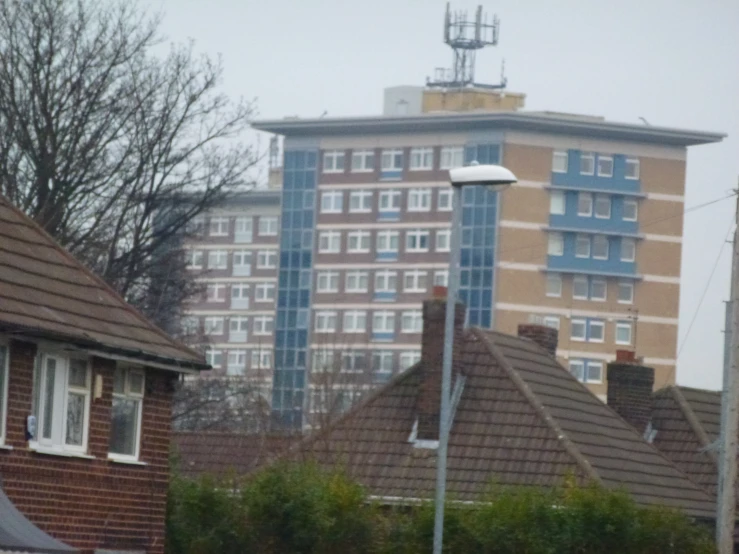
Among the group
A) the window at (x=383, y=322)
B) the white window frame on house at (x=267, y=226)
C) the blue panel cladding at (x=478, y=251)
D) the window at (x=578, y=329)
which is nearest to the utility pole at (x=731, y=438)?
the blue panel cladding at (x=478, y=251)

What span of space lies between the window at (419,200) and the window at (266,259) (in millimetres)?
23248

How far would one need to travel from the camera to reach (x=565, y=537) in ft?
109

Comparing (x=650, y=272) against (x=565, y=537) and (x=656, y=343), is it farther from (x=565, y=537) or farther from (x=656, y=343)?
(x=565, y=537)

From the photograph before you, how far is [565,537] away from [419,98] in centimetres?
12858

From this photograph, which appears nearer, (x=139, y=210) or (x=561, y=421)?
(x=561, y=421)

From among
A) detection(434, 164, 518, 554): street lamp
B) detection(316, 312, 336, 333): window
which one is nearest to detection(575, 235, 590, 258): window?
detection(316, 312, 336, 333): window

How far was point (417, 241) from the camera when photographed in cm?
15575

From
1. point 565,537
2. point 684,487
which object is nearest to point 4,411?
point 565,537

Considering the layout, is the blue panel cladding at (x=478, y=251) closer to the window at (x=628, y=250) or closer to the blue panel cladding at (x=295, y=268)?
the window at (x=628, y=250)

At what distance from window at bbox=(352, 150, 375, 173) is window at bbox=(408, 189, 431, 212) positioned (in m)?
3.30

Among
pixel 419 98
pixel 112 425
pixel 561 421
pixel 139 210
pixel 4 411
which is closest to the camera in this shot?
pixel 4 411

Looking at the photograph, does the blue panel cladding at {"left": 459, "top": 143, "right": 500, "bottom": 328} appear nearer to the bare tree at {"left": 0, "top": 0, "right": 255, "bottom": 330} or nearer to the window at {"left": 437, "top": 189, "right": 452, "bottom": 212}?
the window at {"left": 437, "top": 189, "right": 452, "bottom": 212}

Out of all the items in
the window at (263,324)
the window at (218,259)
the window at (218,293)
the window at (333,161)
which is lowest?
the window at (263,324)

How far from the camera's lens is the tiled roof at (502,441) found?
133ft
